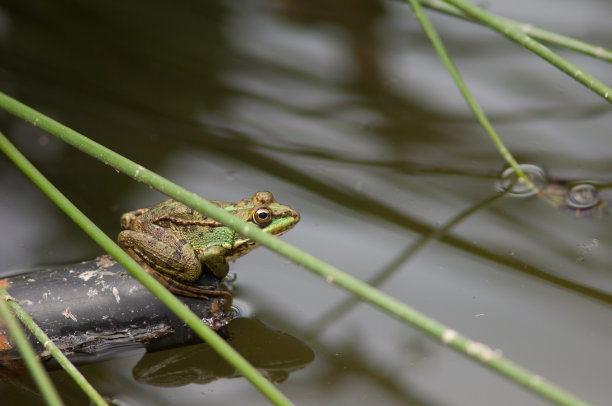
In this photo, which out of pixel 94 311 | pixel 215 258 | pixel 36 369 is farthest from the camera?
pixel 215 258

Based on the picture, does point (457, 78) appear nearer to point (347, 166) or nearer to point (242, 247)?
point (347, 166)

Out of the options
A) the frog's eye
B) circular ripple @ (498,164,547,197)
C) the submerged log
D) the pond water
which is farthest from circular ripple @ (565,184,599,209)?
the submerged log

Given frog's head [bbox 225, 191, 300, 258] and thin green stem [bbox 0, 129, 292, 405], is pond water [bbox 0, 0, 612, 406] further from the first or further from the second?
thin green stem [bbox 0, 129, 292, 405]

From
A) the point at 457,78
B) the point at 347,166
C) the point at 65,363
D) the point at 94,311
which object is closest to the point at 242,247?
the point at 94,311

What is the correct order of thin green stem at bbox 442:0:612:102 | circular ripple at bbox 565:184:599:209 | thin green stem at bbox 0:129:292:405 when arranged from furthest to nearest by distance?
circular ripple at bbox 565:184:599:209
thin green stem at bbox 442:0:612:102
thin green stem at bbox 0:129:292:405

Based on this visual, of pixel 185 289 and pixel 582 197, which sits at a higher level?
pixel 582 197

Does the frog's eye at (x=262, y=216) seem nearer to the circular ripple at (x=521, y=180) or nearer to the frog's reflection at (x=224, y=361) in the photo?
the frog's reflection at (x=224, y=361)

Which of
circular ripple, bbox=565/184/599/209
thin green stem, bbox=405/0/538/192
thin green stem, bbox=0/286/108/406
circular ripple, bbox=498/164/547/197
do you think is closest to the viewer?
thin green stem, bbox=0/286/108/406

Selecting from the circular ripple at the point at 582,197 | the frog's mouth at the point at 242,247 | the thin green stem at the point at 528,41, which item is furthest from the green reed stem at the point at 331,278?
the circular ripple at the point at 582,197

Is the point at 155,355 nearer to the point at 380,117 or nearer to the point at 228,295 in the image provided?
the point at 228,295
